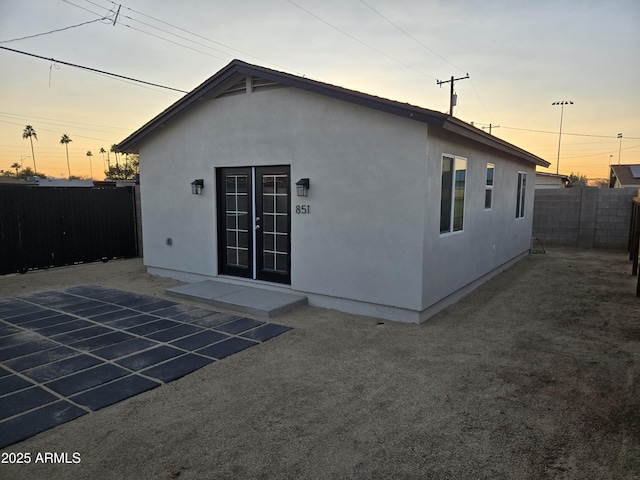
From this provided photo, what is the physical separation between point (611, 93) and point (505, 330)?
36.2 ft

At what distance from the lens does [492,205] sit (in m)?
8.30

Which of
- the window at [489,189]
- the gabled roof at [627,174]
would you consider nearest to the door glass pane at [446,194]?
the window at [489,189]

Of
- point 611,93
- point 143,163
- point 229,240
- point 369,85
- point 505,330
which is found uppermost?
point 369,85

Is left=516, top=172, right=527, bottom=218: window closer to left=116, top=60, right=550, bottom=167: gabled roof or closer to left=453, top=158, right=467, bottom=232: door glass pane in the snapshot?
left=116, top=60, right=550, bottom=167: gabled roof

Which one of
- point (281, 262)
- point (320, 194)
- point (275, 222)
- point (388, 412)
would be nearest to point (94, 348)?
point (281, 262)

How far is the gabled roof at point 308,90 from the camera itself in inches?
193

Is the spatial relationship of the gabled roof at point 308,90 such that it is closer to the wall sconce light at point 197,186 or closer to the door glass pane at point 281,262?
the wall sconce light at point 197,186

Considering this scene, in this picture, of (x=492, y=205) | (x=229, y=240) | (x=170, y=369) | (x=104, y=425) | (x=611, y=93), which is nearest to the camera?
(x=104, y=425)

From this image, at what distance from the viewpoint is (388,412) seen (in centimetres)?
313

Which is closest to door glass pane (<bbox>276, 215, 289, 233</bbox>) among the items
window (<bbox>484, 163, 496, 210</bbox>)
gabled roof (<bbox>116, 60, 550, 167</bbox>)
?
gabled roof (<bbox>116, 60, 550, 167</bbox>)

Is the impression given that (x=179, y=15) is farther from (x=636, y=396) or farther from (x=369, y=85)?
(x=636, y=396)

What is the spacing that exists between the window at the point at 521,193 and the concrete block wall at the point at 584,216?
11.5 ft

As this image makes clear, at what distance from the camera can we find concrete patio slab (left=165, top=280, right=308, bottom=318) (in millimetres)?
5773

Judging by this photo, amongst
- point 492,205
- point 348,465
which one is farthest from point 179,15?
point 348,465
